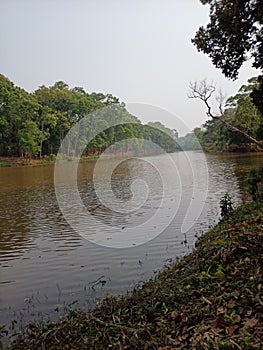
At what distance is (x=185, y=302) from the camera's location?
371 centimetres

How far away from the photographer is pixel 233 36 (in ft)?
33.1

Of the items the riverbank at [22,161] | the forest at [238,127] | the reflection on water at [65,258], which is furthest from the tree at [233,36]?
the riverbank at [22,161]

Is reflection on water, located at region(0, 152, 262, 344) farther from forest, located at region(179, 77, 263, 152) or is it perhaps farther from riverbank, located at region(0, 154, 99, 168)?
riverbank, located at region(0, 154, 99, 168)

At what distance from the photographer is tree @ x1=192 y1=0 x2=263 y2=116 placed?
930cm

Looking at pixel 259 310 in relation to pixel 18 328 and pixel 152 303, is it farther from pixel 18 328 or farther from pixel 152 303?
pixel 18 328

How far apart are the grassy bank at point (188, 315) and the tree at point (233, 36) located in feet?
21.4

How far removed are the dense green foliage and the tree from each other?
2444cm

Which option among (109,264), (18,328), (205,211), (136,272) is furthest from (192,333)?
(205,211)

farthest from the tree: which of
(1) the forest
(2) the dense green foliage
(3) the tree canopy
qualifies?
(2) the dense green foliage

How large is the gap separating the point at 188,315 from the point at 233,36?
9108 millimetres

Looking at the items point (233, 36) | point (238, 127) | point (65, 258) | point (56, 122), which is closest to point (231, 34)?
point (233, 36)

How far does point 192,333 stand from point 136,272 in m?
3.24

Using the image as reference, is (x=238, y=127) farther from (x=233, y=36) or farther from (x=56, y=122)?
(x=233, y=36)

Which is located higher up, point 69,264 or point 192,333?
point 192,333
